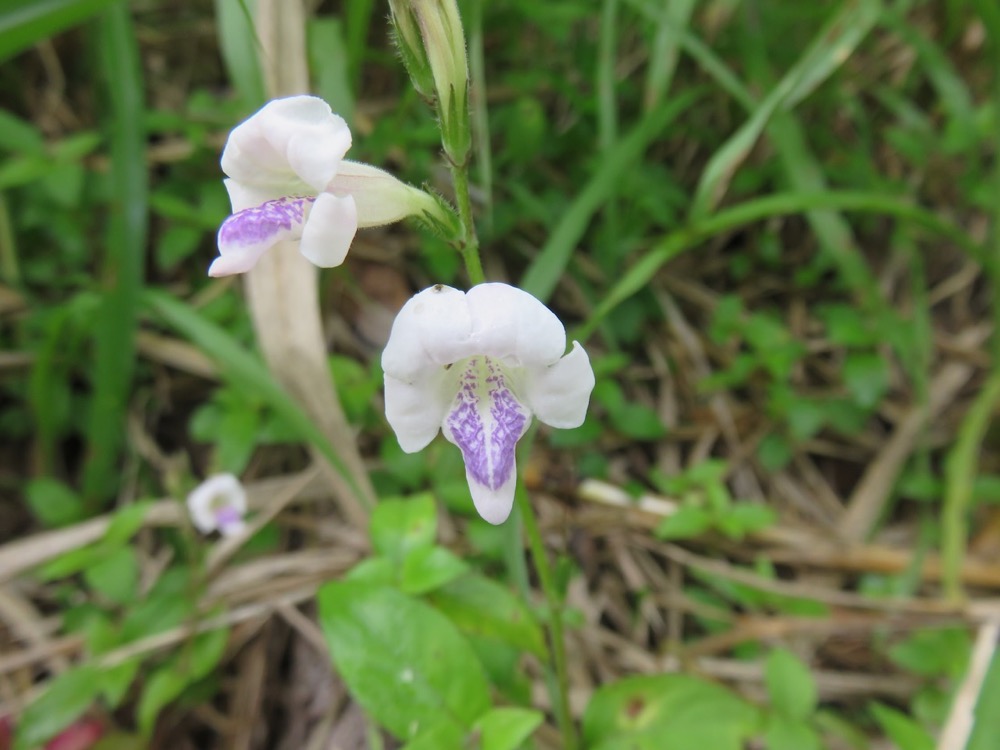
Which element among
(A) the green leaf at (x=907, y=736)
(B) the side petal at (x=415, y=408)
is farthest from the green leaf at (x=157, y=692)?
(A) the green leaf at (x=907, y=736)

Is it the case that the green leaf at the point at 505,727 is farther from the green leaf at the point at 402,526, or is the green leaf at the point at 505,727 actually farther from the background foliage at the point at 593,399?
the green leaf at the point at 402,526

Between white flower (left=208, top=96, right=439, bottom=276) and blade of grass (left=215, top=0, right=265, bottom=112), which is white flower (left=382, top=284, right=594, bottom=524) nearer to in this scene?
white flower (left=208, top=96, right=439, bottom=276)

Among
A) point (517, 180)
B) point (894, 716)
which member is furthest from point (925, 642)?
point (517, 180)

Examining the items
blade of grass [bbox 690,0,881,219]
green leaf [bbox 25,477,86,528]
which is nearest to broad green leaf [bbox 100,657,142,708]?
green leaf [bbox 25,477,86,528]

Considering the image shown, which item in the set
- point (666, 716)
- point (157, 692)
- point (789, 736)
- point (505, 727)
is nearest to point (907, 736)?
point (789, 736)

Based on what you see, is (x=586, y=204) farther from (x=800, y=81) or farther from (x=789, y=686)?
(x=789, y=686)

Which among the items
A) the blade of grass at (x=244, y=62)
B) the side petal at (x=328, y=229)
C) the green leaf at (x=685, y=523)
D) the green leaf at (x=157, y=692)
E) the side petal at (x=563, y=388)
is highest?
the blade of grass at (x=244, y=62)

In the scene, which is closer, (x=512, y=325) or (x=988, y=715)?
(x=512, y=325)
